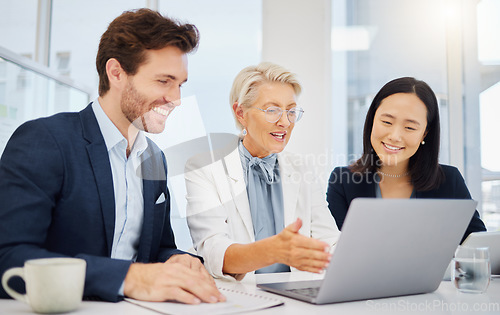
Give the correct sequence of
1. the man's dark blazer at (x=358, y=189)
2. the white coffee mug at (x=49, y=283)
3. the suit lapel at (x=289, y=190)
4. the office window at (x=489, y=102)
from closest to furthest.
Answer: the white coffee mug at (x=49, y=283), the suit lapel at (x=289, y=190), the man's dark blazer at (x=358, y=189), the office window at (x=489, y=102)

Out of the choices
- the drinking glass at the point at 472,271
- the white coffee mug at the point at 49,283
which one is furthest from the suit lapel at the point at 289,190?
the white coffee mug at the point at 49,283

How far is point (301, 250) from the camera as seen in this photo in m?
0.96

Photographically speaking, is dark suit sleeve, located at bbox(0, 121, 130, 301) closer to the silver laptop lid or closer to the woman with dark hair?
the silver laptop lid

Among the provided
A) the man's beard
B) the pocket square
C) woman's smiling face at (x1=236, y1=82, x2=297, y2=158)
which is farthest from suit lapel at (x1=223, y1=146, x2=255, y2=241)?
the man's beard

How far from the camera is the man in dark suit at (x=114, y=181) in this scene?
930 millimetres

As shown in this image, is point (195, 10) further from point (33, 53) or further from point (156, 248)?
point (156, 248)

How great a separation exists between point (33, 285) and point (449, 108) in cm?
343

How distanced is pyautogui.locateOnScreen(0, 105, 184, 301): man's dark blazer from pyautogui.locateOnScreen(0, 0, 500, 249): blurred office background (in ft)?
6.85

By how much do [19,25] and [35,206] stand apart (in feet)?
10.1

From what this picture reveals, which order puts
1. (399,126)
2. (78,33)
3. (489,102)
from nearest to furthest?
1. (399,126)
2. (489,102)
3. (78,33)

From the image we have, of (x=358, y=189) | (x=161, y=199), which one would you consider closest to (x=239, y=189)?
(x=161, y=199)

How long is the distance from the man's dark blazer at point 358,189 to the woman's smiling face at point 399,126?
0.16 m

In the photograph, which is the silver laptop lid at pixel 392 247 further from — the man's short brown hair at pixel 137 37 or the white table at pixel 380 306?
the man's short brown hair at pixel 137 37

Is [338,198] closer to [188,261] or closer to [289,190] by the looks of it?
[289,190]
